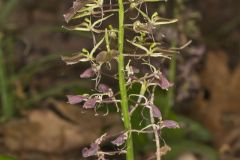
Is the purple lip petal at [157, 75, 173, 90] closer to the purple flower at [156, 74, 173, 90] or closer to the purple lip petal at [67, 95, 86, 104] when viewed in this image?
the purple flower at [156, 74, 173, 90]

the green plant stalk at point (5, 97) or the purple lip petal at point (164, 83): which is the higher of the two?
the purple lip petal at point (164, 83)

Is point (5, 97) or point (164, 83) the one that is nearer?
point (164, 83)

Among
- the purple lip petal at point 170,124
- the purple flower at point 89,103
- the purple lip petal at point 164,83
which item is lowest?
the purple lip petal at point 170,124

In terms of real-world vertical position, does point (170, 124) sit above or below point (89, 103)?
below

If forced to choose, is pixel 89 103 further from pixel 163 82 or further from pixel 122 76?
pixel 163 82

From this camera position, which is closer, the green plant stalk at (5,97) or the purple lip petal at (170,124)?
the purple lip petal at (170,124)

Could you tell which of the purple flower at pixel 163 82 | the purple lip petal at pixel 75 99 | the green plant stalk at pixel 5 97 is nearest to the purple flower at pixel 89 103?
the purple lip petal at pixel 75 99

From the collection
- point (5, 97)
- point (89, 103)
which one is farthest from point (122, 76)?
point (5, 97)

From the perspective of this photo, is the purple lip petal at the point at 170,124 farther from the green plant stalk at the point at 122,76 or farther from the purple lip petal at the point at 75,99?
the purple lip petal at the point at 75,99

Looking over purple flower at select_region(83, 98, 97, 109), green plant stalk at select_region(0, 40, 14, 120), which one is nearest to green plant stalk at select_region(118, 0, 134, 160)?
purple flower at select_region(83, 98, 97, 109)

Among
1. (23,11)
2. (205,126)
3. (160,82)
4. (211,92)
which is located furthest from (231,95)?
(160,82)

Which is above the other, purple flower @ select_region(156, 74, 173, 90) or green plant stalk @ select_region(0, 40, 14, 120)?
purple flower @ select_region(156, 74, 173, 90)

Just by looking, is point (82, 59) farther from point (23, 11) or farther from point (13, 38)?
point (23, 11)

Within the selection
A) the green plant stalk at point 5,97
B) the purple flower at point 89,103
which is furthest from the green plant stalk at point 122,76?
the green plant stalk at point 5,97
